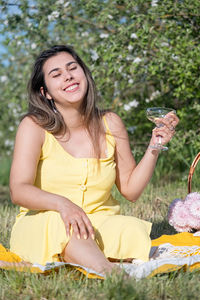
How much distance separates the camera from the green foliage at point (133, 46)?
4.15 meters

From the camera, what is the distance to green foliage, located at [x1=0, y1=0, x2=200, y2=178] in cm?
415

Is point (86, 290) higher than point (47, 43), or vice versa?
point (47, 43)

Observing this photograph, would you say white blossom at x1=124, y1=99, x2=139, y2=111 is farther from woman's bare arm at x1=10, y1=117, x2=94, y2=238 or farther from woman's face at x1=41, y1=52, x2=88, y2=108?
woman's bare arm at x1=10, y1=117, x2=94, y2=238

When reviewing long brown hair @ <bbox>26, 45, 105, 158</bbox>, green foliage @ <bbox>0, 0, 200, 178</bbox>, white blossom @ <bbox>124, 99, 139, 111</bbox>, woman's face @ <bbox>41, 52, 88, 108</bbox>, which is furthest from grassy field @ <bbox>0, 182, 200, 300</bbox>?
white blossom @ <bbox>124, 99, 139, 111</bbox>

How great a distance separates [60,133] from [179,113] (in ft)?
6.11

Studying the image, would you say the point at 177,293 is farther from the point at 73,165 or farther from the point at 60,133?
the point at 60,133

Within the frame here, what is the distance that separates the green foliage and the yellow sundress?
1420 mm

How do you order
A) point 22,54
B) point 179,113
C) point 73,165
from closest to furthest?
1. point 73,165
2. point 179,113
3. point 22,54

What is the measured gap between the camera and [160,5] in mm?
4156

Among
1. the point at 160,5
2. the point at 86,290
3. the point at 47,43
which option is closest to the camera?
the point at 86,290

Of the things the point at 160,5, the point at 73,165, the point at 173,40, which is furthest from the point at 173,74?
the point at 73,165

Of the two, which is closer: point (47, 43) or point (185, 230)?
point (185, 230)

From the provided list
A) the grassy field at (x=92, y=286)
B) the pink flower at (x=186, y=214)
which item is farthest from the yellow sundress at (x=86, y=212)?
the pink flower at (x=186, y=214)

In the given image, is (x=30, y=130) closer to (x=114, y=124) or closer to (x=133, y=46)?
(x=114, y=124)
